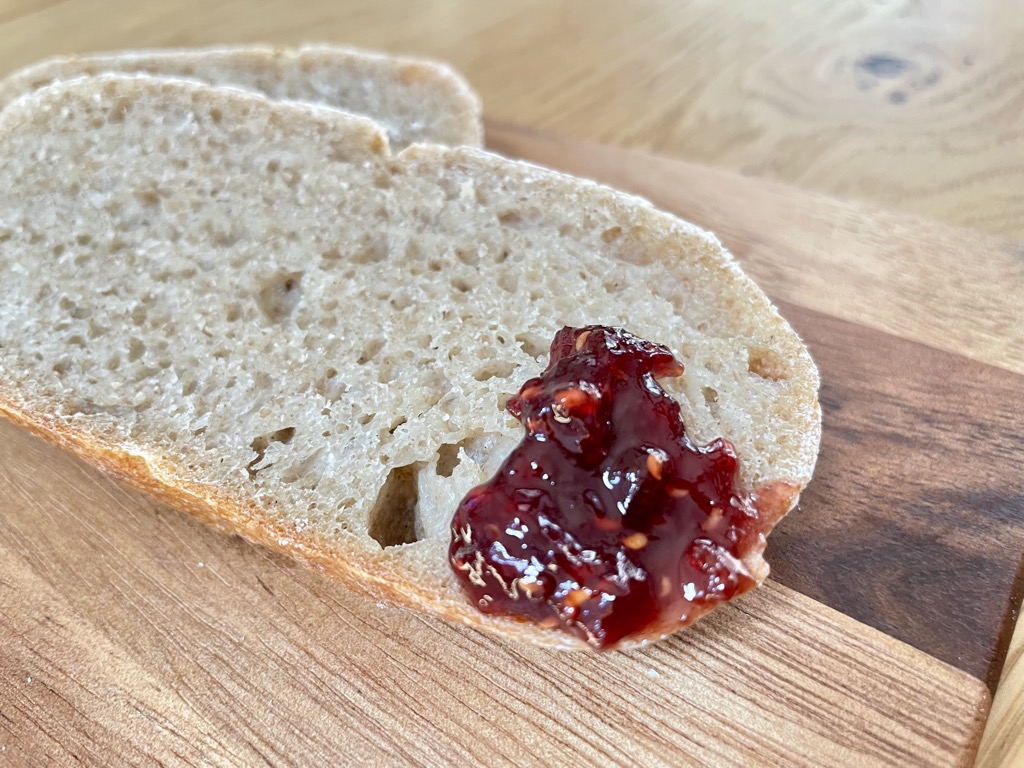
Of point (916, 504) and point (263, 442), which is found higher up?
point (263, 442)

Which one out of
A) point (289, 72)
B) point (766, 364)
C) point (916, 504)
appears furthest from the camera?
point (289, 72)

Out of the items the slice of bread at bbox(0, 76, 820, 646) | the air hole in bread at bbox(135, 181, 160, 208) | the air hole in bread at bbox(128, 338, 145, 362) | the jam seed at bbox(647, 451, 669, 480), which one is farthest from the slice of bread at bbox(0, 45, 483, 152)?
the jam seed at bbox(647, 451, 669, 480)

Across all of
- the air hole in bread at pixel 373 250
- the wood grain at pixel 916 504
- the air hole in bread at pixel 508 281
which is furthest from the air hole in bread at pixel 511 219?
the wood grain at pixel 916 504

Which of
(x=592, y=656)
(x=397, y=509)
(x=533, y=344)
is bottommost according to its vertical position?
(x=592, y=656)

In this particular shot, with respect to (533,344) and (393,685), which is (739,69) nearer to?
(533,344)

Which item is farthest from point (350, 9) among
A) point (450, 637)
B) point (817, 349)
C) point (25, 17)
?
point (450, 637)

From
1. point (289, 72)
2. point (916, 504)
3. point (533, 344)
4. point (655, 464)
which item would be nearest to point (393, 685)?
point (655, 464)

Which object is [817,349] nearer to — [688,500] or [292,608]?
[688,500]
